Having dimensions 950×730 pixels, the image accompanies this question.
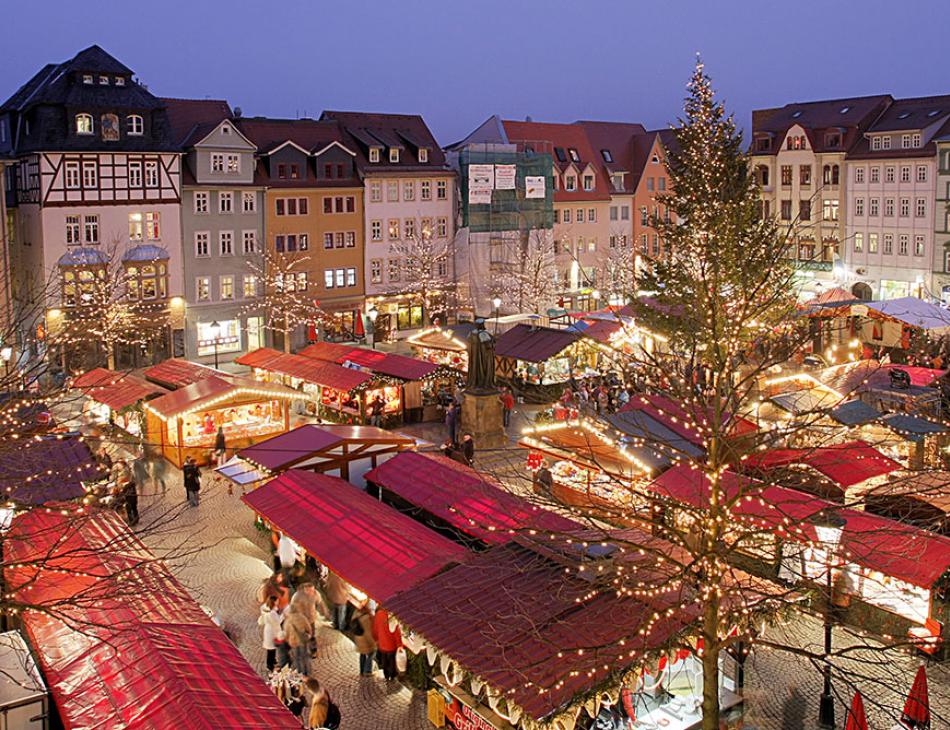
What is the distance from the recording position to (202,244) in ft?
135

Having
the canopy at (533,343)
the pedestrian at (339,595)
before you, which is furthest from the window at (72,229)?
the pedestrian at (339,595)

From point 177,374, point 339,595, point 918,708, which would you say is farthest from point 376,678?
point 177,374

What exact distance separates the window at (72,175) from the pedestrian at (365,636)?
2848cm

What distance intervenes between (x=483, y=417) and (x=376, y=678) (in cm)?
1234

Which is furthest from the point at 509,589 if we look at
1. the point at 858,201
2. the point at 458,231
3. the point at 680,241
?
the point at 858,201

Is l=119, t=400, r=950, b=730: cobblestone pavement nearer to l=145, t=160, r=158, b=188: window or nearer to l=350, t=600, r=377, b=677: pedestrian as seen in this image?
l=350, t=600, r=377, b=677: pedestrian

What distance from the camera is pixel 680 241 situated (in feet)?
104

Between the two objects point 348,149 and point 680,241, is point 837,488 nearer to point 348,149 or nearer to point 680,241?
point 680,241

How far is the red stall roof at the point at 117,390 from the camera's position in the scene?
2688cm

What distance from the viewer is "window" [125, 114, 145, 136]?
38375 millimetres

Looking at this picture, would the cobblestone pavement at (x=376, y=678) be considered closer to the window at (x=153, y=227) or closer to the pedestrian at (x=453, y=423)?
the pedestrian at (x=453, y=423)

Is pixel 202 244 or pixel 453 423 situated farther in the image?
pixel 202 244

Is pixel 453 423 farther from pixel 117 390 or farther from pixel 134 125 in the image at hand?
pixel 134 125

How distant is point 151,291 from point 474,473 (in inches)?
1004
